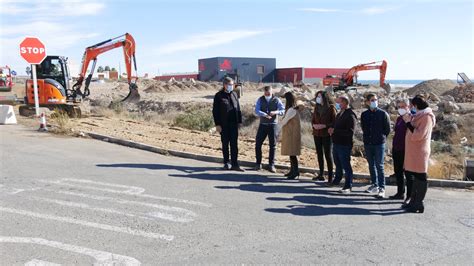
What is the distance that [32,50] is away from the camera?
15.7 metres

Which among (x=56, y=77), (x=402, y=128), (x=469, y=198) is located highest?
(x=56, y=77)

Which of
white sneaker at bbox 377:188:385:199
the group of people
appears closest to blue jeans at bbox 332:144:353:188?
the group of people

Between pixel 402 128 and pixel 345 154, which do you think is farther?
pixel 345 154

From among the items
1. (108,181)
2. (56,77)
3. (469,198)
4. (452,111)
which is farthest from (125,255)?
(452,111)

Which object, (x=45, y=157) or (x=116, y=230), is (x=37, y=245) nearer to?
(x=116, y=230)

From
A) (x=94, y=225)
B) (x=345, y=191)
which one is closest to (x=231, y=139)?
(x=345, y=191)

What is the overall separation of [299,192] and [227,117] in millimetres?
2553

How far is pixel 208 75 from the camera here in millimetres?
67312

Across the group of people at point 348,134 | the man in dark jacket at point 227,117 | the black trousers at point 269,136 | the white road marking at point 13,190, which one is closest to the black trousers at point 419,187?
the group of people at point 348,134

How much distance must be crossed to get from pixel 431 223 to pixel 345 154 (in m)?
2.15

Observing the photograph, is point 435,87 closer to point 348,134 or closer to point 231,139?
point 231,139

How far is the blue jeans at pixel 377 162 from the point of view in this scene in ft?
24.9

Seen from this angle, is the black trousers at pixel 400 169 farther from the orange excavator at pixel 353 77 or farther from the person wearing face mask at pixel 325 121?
the orange excavator at pixel 353 77

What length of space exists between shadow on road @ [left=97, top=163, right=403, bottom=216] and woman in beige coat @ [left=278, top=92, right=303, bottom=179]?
0.36 metres
